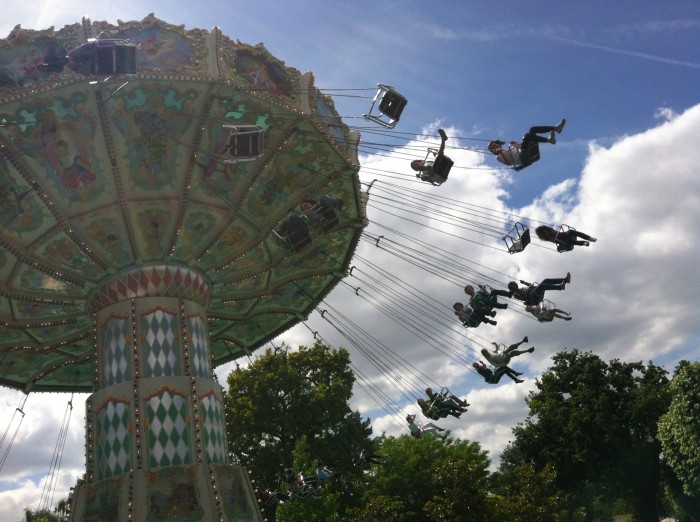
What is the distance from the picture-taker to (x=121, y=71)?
11508 mm

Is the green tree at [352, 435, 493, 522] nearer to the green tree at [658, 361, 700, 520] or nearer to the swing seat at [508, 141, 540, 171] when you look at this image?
the green tree at [658, 361, 700, 520]

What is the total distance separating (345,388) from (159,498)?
1909cm

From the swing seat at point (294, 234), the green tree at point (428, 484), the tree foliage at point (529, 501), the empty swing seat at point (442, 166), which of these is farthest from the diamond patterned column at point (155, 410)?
the tree foliage at point (529, 501)

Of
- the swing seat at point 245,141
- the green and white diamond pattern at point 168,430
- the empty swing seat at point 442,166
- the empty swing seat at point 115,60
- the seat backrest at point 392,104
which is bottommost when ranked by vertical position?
the green and white diamond pattern at point 168,430

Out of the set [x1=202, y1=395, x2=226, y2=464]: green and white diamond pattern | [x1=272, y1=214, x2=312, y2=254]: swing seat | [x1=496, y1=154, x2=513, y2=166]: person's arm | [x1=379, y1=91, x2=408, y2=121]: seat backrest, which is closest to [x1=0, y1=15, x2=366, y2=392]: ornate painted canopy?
[x1=272, y1=214, x2=312, y2=254]: swing seat

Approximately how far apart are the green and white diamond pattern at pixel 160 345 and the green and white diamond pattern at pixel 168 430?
60cm

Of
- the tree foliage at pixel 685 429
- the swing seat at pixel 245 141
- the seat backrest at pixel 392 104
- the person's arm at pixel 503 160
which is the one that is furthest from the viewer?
the tree foliage at pixel 685 429

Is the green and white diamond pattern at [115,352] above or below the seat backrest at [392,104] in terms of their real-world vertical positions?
below

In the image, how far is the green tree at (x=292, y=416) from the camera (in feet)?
97.1

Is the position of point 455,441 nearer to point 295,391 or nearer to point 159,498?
point 295,391

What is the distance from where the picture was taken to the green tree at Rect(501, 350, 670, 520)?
128 feet

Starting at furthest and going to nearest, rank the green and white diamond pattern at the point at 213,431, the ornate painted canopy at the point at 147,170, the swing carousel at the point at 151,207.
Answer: the green and white diamond pattern at the point at 213,431 → the ornate painted canopy at the point at 147,170 → the swing carousel at the point at 151,207

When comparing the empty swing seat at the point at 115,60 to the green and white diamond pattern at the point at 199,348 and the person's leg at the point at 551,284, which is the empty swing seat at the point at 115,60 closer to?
the green and white diamond pattern at the point at 199,348

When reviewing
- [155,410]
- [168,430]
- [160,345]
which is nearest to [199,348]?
[160,345]
